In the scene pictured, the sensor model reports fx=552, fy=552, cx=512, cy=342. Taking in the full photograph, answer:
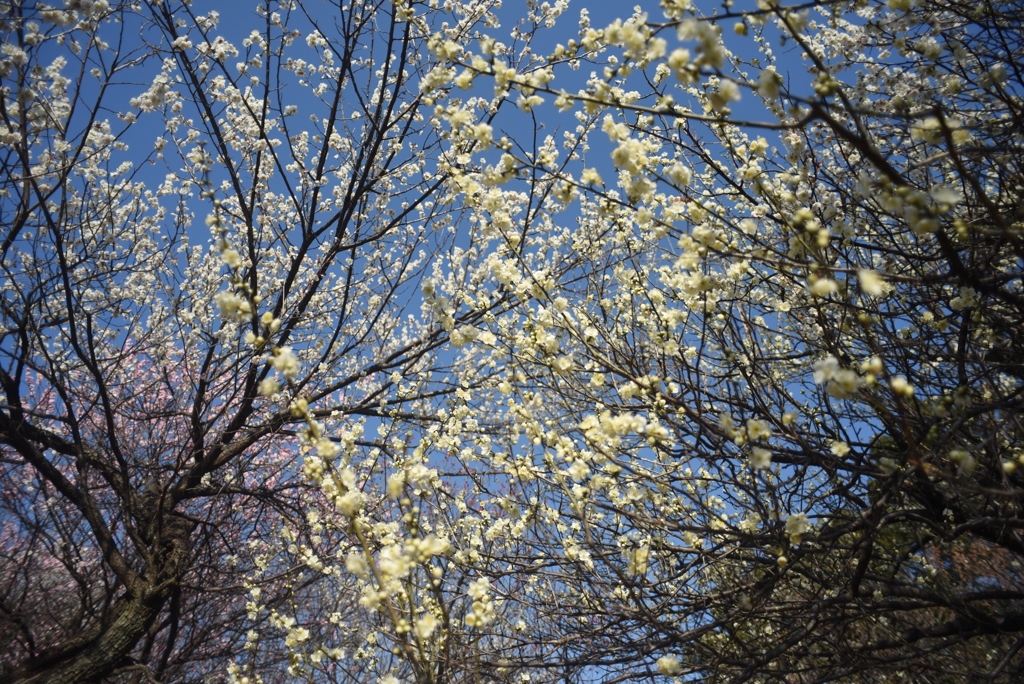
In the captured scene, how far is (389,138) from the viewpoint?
5164mm

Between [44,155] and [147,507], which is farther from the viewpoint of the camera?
[147,507]

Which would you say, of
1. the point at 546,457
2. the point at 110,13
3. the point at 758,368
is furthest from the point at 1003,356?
the point at 110,13

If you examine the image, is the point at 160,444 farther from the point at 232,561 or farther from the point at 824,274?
the point at 824,274

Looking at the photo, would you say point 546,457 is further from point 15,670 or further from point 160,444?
point 160,444

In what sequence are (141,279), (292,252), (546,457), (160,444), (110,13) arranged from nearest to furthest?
(546,457) < (110,13) < (292,252) < (160,444) < (141,279)

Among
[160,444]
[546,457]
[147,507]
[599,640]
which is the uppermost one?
[160,444]

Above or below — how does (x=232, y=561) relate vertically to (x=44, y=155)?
below

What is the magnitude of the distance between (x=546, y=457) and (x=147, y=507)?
13.7ft

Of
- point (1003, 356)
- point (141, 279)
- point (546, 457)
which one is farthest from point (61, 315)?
point (1003, 356)

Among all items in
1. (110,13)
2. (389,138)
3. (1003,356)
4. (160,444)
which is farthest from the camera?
(160,444)

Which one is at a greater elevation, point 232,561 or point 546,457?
point 232,561

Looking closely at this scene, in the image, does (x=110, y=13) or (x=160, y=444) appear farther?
(x=160, y=444)

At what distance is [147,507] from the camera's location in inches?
191

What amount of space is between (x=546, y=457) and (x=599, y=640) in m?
1.55
